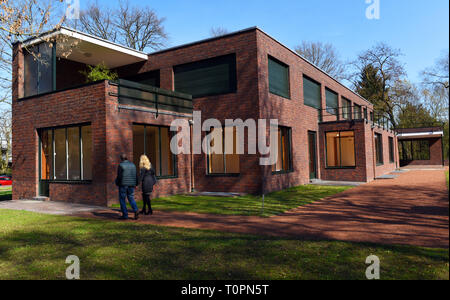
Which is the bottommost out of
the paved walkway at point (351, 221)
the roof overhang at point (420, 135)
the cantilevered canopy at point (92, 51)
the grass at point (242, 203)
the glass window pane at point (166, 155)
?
the paved walkway at point (351, 221)

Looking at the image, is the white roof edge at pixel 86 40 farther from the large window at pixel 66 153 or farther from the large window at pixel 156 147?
the large window at pixel 156 147

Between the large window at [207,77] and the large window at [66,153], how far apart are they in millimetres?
5272

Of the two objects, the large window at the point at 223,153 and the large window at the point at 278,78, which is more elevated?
the large window at the point at 278,78

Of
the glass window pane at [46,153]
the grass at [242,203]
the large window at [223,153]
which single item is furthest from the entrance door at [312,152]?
the glass window pane at [46,153]

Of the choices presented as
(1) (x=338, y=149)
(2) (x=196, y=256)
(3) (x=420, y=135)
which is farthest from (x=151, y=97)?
(3) (x=420, y=135)

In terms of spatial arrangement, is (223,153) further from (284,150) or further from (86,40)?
(86,40)

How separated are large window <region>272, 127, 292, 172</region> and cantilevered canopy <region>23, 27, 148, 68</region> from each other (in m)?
7.99

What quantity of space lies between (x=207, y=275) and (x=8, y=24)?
8.32 meters

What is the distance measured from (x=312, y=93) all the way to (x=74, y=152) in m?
13.7

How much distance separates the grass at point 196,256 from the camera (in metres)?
4.10

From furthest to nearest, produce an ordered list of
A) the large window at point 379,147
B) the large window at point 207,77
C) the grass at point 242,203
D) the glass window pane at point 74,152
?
the large window at point 379,147
the large window at point 207,77
the glass window pane at point 74,152
the grass at point 242,203

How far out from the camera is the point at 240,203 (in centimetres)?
1070

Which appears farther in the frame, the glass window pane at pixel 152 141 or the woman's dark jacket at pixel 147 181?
the glass window pane at pixel 152 141
